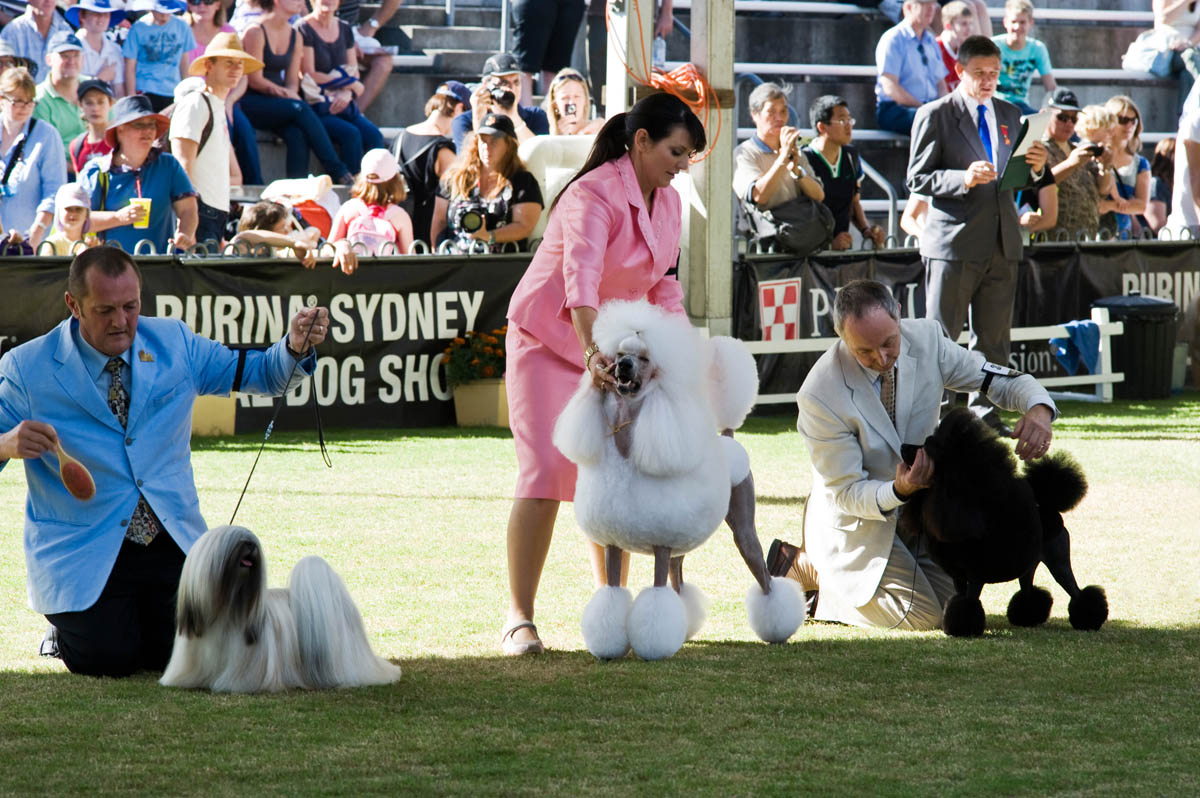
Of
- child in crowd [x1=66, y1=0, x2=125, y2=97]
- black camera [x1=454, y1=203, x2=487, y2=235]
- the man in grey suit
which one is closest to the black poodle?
the man in grey suit

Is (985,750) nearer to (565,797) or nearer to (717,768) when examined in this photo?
(717,768)

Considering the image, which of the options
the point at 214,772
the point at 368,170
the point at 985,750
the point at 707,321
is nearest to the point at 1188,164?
the point at 707,321

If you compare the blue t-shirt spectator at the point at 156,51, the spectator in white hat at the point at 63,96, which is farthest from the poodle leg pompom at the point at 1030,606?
the blue t-shirt spectator at the point at 156,51

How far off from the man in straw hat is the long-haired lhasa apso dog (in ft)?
20.7

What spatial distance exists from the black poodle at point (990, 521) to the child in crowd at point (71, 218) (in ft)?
19.7

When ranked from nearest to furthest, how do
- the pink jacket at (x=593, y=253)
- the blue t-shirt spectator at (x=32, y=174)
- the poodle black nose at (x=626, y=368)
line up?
the poodle black nose at (x=626, y=368)
the pink jacket at (x=593, y=253)
the blue t-shirt spectator at (x=32, y=174)

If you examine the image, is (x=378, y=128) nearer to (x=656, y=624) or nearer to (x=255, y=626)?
(x=656, y=624)

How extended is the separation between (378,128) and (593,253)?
370 inches

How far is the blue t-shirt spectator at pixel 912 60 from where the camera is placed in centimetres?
1412

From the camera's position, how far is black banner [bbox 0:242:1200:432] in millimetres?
9516

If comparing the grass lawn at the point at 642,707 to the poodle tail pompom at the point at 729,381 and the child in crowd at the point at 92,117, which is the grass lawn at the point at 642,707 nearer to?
the poodle tail pompom at the point at 729,381

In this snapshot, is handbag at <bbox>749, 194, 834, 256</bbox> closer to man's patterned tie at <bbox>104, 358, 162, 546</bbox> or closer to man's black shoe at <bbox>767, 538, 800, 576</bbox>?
man's black shoe at <bbox>767, 538, 800, 576</bbox>

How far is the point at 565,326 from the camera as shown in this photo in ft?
15.7

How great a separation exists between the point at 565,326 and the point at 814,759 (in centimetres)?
167
